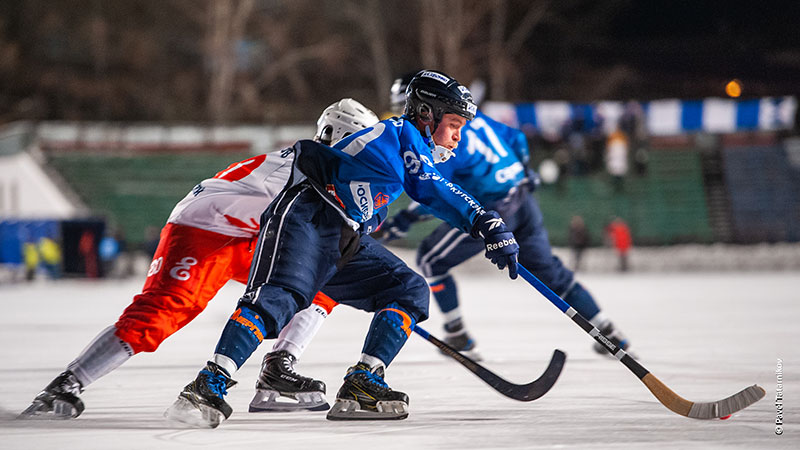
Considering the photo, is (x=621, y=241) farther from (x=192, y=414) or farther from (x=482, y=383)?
(x=192, y=414)

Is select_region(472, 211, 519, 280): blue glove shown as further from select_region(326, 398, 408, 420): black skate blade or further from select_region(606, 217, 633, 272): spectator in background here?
select_region(606, 217, 633, 272): spectator in background

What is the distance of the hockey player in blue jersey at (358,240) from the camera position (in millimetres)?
3129

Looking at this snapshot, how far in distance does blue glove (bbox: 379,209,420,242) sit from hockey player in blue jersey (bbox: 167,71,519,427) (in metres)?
1.47

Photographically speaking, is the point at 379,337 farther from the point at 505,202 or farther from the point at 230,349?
the point at 505,202

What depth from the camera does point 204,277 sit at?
3516 millimetres

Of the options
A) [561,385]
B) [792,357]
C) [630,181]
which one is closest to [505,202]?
[561,385]

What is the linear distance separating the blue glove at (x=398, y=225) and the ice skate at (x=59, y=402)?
6.80 ft

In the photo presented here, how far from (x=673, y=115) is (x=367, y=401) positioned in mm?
19672

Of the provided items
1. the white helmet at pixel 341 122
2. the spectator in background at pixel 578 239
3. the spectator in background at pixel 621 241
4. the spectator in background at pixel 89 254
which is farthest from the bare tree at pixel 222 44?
the white helmet at pixel 341 122

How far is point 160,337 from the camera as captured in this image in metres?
3.40

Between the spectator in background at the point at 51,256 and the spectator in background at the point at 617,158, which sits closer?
the spectator in background at the point at 51,256

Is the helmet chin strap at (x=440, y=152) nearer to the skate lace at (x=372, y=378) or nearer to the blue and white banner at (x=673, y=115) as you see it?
the skate lace at (x=372, y=378)

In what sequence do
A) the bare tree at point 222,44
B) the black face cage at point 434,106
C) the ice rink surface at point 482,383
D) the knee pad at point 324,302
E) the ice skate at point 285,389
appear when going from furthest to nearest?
1. the bare tree at point 222,44
2. the knee pad at point 324,302
3. the ice skate at point 285,389
4. the black face cage at point 434,106
5. the ice rink surface at point 482,383

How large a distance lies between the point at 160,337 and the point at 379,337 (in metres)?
0.78
